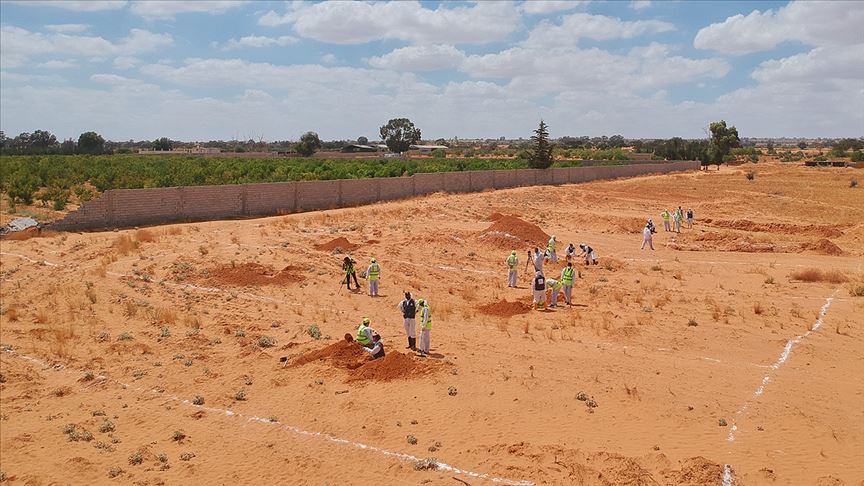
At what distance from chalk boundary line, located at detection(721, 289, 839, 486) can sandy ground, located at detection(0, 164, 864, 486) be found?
0.07m

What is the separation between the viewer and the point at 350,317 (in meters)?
22.8

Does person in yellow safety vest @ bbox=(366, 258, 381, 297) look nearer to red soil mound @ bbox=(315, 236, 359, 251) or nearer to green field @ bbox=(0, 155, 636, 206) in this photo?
red soil mound @ bbox=(315, 236, 359, 251)

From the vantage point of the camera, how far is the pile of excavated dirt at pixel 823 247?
35.6m

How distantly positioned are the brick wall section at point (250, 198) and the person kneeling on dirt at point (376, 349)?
21.7 meters

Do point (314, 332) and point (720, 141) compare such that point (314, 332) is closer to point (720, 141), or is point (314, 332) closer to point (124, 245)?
point (124, 245)

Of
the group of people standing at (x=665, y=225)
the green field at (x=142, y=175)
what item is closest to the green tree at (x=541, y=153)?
the green field at (x=142, y=175)

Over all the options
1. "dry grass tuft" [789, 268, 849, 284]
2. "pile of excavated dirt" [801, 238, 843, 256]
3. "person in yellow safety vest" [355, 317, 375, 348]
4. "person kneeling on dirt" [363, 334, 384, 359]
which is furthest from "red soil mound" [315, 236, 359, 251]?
"pile of excavated dirt" [801, 238, 843, 256]

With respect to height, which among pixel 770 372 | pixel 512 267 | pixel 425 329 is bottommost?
pixel 770 372

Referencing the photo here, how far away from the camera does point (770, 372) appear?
17.5 m

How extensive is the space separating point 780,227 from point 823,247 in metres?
8.62

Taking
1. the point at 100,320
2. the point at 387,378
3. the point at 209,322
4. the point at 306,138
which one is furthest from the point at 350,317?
the point at 306,138

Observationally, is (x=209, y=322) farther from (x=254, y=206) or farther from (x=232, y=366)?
(x=254, y=206)

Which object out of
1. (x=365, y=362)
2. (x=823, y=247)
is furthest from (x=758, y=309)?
(x=823, y=247)

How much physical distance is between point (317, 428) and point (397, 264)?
15223 mm
